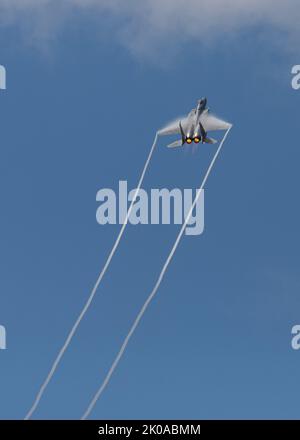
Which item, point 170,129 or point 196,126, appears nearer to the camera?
point 196,126

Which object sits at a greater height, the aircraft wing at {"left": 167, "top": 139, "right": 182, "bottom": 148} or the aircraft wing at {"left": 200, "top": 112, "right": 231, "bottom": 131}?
the aircraft wing at {"left": 200, "top": 112, "right": 231, "bottom": 131}

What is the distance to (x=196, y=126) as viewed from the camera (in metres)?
96.1

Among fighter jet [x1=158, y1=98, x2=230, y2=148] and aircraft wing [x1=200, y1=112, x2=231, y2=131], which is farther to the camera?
aircraft wing [x1=200, y1=112, x2=231, y2=131]

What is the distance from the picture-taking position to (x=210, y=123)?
100 meters

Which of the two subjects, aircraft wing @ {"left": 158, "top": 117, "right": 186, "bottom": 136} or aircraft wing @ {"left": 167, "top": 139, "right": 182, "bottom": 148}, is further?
aircraft wing @ {"left": 158, "top": 117, "right": 186, "bottom": 136}

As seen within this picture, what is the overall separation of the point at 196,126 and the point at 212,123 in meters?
5.18

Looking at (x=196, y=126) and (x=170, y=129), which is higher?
(x=170, y=129)

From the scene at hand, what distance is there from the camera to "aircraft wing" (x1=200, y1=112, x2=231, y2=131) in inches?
3921

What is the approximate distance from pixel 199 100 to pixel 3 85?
2458cm

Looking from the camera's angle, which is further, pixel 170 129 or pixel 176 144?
pixel 170 129

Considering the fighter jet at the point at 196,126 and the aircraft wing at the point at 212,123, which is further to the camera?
the aircraft wing at the point at 212,123

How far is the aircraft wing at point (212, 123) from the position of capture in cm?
9958
